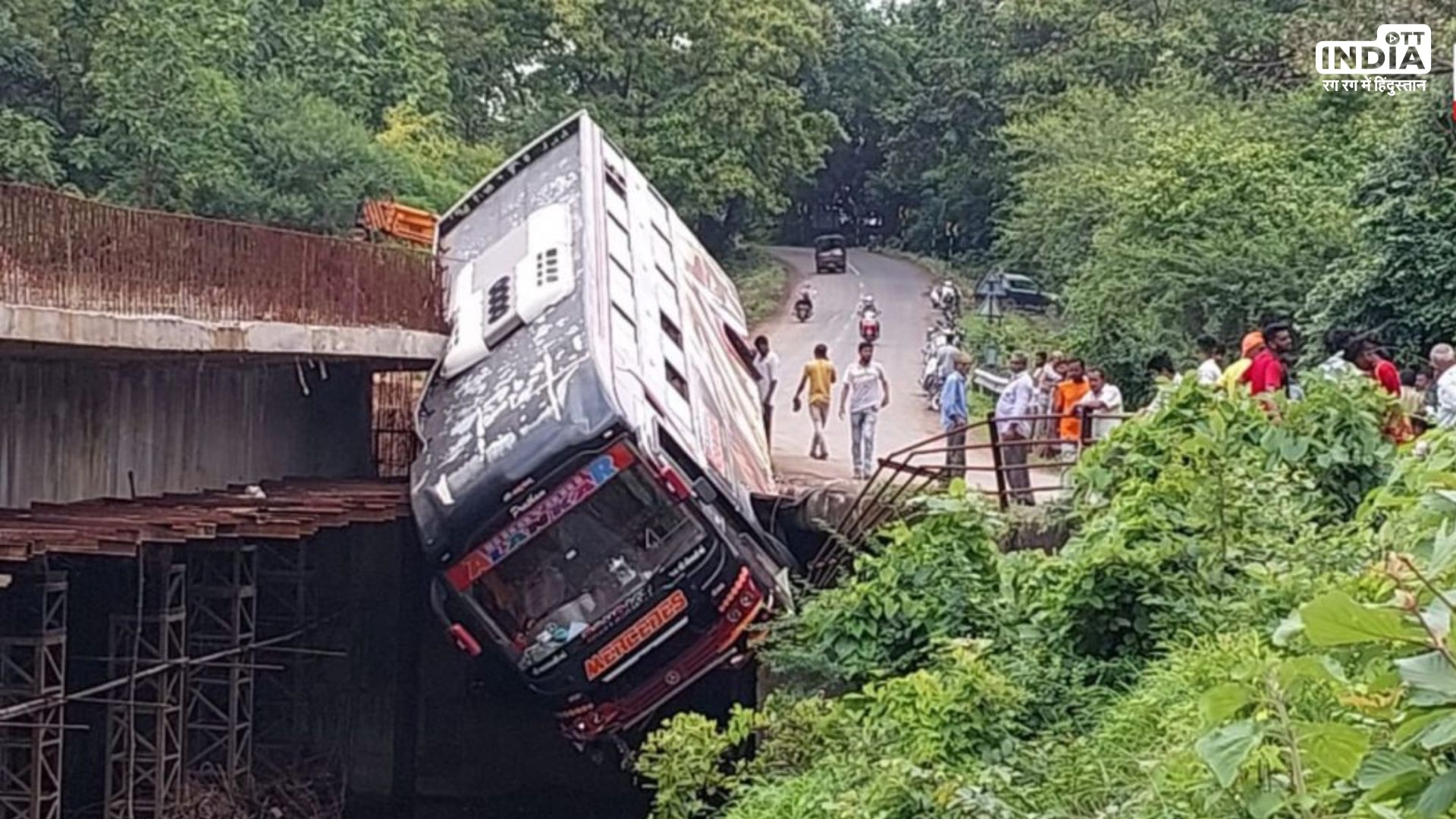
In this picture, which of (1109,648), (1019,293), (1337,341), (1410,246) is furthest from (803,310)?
(1109,648)

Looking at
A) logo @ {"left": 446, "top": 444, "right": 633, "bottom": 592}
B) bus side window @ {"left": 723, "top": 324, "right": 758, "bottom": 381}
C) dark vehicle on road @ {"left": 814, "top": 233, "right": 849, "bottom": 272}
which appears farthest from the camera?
dark vehicle on road @ {"left": 814, "top": 233, "right": 849, "bottom": 272}

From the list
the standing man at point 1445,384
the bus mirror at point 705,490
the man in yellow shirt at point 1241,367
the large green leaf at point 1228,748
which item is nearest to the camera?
the large green leaf at point 1228,748

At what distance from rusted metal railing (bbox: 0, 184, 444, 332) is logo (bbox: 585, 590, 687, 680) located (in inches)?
127

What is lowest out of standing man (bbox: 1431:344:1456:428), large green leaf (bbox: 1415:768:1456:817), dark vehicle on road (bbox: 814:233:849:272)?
large green leaf (bbox: 1415:768:1456:817)

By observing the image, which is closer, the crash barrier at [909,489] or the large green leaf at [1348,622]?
the large green leaf at [1348,622]

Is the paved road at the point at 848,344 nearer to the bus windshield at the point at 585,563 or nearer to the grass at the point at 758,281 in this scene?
the grass at the point at 758,281

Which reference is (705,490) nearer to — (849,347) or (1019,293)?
(849,347)

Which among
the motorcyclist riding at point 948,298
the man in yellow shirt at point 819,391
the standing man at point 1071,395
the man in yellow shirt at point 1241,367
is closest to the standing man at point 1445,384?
the man in yellow shirt at point 1241,367

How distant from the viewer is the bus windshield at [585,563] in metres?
11.9

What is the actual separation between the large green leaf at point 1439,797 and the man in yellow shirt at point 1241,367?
26.5ft

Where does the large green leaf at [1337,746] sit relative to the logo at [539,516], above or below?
below

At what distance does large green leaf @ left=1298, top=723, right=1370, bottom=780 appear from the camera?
3051 millimetres

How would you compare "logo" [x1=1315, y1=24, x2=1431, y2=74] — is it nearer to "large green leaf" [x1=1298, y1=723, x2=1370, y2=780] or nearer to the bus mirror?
the bus mirror

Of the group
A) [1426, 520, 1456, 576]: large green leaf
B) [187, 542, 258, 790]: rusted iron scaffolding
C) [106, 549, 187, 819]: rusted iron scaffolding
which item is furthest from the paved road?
[1426, 520, 1456, 576]: large green leaf
